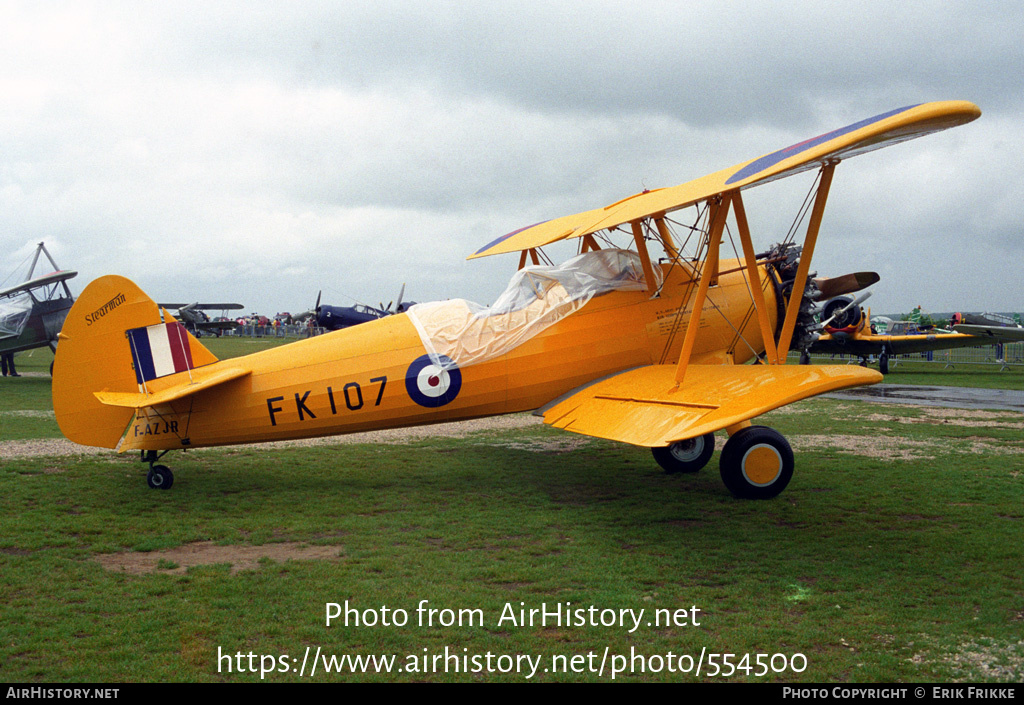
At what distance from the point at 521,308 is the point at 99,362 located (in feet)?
14.7

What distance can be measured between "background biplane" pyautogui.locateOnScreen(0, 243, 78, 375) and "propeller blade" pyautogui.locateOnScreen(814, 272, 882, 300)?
21.1m

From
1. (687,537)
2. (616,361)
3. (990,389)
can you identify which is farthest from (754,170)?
(990,389)

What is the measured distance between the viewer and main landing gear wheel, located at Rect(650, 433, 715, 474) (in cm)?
851

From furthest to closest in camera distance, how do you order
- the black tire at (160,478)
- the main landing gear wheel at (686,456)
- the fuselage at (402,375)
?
the main landing gear wheel at (686,456) < the black tire at (160,478) < the fuselage at (402,375)

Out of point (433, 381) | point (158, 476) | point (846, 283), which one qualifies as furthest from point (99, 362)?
point (846, 283)

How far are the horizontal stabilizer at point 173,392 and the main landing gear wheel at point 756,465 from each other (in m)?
5.01

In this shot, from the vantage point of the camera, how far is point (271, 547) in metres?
5.66

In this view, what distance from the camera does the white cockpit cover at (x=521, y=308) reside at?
743 cm

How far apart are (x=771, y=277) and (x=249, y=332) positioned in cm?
6697

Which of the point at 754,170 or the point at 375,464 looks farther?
the point at 375,464

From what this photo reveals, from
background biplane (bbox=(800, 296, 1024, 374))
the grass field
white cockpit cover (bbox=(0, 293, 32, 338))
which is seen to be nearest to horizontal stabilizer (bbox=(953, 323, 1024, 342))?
background biplane (bbox=(800, 296, 1024, 374))

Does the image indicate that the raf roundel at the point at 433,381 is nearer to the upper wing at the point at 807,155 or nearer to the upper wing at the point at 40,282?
the upper wing at the point at 807,155

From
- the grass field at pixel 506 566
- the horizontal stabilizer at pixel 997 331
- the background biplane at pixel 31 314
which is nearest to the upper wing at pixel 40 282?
the background biplane at pixel 31 314
